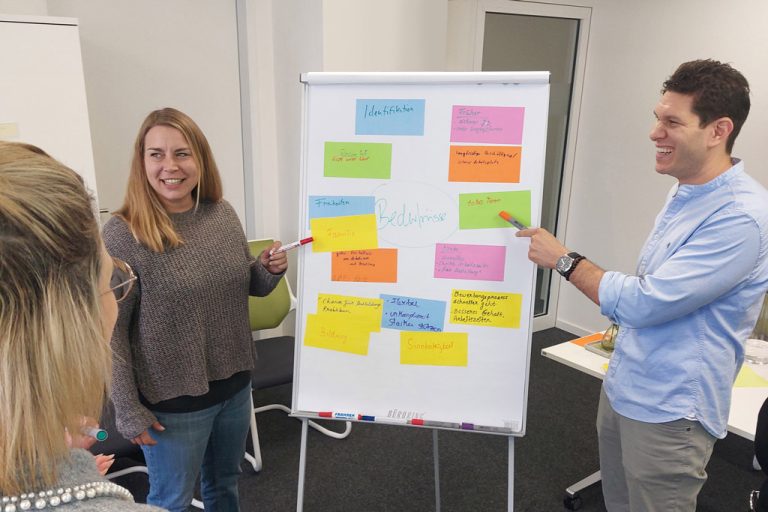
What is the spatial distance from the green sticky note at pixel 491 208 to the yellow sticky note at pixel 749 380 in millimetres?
1097

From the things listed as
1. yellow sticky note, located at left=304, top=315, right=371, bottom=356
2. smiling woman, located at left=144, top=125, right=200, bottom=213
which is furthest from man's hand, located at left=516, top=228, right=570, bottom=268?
smiling woman, located at left=144, top=125, right=200, bottom=213

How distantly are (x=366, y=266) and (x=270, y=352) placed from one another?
1.24 metres

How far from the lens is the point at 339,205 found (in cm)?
154

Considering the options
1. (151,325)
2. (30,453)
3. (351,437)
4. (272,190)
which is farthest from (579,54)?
(30,453)

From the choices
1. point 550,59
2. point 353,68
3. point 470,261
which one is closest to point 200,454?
point 470,261

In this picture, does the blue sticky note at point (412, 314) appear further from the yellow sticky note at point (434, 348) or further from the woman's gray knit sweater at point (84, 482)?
the woman's gray knit sweater at point (84, 482)

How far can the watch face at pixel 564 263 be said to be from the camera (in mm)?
1443

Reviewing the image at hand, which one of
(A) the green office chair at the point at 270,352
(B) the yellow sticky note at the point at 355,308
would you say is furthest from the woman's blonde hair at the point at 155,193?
(A) the green office chair at the point at 270,352

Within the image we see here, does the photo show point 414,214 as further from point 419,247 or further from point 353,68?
point 353,68

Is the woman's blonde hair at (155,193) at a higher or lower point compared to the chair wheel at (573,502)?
higher

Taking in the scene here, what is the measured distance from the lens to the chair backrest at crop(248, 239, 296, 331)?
266 centimetres

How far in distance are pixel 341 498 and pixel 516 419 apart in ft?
3.62

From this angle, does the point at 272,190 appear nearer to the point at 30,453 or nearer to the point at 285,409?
the point at 285,409

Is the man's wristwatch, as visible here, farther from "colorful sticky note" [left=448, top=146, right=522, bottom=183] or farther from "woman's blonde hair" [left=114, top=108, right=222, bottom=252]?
"woman's blonde hair" [left=114, top=108, right=222, bottom=252]
